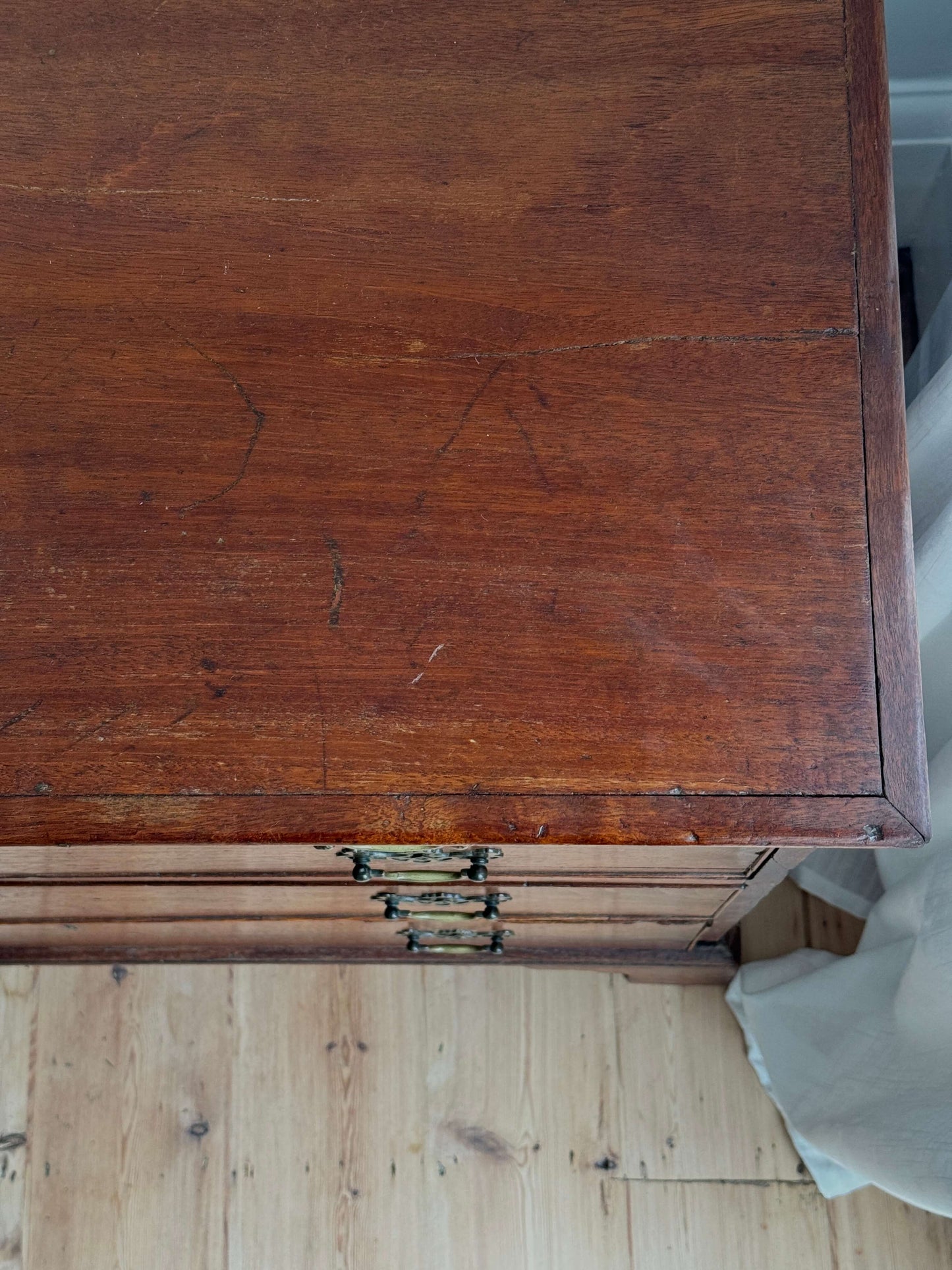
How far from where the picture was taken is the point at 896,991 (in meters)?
0.90

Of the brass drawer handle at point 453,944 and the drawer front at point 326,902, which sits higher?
the drawer front at point 326,902

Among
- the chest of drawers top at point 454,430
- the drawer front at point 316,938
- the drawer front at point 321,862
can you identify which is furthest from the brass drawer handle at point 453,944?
the chest of drawers top at point 454,430

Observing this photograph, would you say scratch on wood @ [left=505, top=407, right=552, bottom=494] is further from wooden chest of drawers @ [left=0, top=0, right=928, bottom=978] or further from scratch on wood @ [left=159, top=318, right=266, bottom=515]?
scratch on wood @ [left=159, top=318, right=266, bottom=515]

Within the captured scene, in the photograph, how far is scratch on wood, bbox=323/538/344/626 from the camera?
57 cm

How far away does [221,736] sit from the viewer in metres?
0.56

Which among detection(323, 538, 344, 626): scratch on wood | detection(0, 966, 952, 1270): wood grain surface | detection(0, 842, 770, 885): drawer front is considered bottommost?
detection(0, 966, 952, 1270): wood grain surface

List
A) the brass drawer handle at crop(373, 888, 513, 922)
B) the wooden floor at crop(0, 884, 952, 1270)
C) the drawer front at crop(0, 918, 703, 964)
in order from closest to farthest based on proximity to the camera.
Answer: the brass drawer handle at crop(373, 888, 513, 922)
the drawer front at crop(0, 918, 703, 964)
the wooden floor at crop(0, 884, 952, 1270)

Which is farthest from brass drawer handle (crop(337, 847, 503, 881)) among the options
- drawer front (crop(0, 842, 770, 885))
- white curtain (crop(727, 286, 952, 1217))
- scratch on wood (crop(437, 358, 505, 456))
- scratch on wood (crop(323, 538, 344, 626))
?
white curtain (crop(727, 286, 952, 1217))

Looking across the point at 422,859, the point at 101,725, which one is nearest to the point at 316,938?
the point at 422,859

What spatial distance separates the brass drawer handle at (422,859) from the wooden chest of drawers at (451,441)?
0.4 inches

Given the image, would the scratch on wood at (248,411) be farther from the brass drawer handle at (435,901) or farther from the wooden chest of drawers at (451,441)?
the brass drawer handle at (435,901)

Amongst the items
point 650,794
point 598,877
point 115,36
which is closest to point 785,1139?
point 598,877

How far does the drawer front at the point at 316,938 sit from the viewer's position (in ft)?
2.96

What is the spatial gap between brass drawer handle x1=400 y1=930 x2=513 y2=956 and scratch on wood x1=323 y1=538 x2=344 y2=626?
1.25 ft
